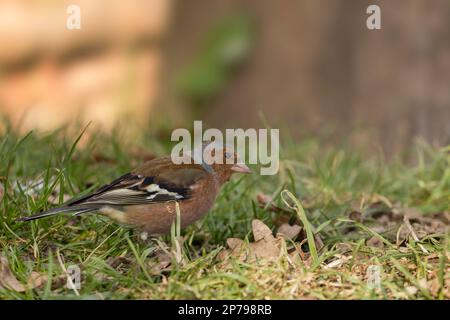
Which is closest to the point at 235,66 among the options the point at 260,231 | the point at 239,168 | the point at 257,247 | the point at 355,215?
the point at 239,168

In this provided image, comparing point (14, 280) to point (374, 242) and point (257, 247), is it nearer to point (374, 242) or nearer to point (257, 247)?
point (257, 247)

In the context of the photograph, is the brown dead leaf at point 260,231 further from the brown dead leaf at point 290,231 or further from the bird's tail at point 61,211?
the bird's tail at point 61,211

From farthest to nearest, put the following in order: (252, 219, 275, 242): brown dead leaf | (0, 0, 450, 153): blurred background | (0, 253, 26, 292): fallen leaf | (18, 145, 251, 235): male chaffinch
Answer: (0, 0, 450, 153): blurred background
(18, 145, 251, 235): male chaffinch
(252, 219, 275, 242): brown dead leaf
(0, 253, 26, 292): fallen leaf

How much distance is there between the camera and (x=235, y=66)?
1055cm

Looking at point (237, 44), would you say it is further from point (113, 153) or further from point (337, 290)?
point (337, 290)

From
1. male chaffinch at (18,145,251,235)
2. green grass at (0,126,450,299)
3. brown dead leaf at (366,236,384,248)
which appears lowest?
brown dead leaf at (366,236,384,248)

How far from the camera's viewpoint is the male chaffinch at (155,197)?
4336 mm

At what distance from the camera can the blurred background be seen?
7.57 m

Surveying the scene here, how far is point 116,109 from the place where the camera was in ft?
37.0

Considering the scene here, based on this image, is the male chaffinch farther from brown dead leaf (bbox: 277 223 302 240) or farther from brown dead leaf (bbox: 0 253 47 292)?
brown dead leaf (bbox: 0 253 47 292)

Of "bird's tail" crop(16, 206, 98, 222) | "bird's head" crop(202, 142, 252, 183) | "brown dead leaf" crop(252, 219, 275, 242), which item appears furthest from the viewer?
"bird's head" crop(202, 142, 252, 183)

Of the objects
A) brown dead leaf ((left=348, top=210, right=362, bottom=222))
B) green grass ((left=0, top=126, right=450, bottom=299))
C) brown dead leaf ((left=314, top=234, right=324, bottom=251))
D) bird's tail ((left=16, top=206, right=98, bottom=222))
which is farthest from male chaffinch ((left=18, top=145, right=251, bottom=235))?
brown dead leaf ((left=348, top=210, right=362, bottom=222))

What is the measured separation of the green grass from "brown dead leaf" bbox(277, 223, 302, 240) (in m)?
0.08
